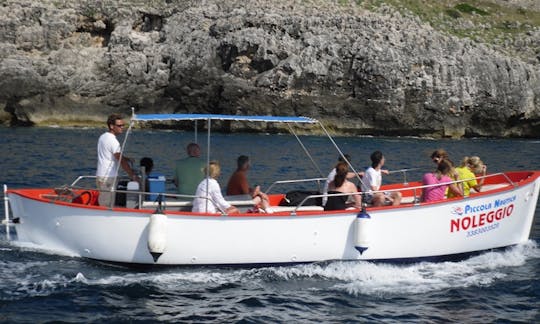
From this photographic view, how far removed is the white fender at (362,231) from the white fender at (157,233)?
3.36 m

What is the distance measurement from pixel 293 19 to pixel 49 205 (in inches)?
1761

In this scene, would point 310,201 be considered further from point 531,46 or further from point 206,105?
point 531,46

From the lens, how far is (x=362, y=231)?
44.2 ft

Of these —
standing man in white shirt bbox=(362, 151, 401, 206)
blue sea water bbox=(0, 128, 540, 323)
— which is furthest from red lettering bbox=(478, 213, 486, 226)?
standing man in white shirt bbox=(362, 151, 401, 206)

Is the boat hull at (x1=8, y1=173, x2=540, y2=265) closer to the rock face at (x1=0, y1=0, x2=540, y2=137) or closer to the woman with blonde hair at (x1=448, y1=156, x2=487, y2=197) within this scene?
the woman with blonde hair at (x1=448, y1=156, x2=487, y2=197)

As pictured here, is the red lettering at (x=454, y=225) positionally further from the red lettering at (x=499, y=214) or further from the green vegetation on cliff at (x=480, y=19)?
the green vegetation on cliff at (x=480, y=19)

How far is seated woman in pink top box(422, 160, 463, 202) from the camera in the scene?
14375 millimetres

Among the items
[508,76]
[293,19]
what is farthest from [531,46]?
[293,19]

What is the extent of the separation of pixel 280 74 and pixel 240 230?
41.0 m

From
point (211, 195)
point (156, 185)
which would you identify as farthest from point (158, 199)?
point (156, 185)

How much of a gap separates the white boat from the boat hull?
2 cm

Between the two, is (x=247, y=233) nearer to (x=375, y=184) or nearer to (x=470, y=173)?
(x=375, y=184)

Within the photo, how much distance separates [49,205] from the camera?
13484mm

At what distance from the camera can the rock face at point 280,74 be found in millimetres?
54094
